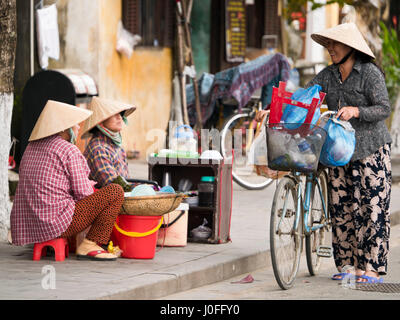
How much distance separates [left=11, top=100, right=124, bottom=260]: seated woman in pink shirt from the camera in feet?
23.7

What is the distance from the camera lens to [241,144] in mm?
12922

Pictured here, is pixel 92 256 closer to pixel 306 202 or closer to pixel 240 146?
pixel 306 202

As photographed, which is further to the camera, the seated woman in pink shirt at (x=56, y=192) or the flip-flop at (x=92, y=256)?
the flip-flop at (x=92, y=256)

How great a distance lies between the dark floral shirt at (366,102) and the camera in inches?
282

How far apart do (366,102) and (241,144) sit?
5.67 meters

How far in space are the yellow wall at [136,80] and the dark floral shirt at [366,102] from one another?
7.21m

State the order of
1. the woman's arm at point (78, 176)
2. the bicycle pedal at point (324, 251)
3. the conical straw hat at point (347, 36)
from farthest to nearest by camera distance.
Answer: the bicycle pedal at point (324, 251), the woman's arm at point (78, 176), the conical straw hat at point (347, 36)

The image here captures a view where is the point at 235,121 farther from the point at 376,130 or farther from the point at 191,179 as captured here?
the point at 376,130

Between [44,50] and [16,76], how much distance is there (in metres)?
0.81

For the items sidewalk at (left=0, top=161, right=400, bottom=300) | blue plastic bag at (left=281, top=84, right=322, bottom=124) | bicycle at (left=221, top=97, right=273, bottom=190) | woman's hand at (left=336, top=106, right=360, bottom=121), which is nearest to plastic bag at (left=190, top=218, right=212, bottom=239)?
sidewalk at (left=0, top=161, right=400, bottom=300)

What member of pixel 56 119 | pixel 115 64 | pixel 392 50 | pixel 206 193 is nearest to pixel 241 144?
pixel 115 64

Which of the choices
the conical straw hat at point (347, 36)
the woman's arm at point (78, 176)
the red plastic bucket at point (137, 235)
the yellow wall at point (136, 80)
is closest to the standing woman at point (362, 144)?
the conical straw hat at point (347, 36)

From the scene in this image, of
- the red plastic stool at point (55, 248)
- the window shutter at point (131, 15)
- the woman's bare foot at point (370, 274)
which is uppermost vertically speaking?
the window shutter at point (131, 15)

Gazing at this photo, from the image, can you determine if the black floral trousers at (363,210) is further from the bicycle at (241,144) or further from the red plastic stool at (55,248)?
the bicycle at (241,144)
